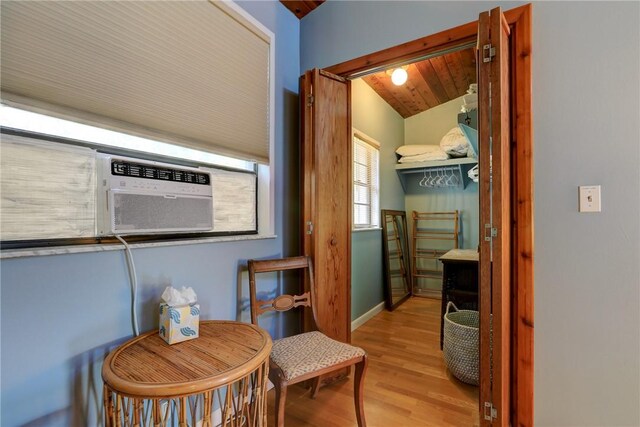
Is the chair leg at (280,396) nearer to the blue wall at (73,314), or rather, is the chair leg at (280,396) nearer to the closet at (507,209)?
the blue wall at (73,314)

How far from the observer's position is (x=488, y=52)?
1281 mm

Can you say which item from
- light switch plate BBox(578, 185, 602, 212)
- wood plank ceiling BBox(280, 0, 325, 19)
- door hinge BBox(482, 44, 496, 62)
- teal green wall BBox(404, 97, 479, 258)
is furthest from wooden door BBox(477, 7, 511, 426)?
teal green wall BBox(404, 97, 479, 258)

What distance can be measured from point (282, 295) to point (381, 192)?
89.1 inches

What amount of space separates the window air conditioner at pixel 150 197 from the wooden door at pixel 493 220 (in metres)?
1.35

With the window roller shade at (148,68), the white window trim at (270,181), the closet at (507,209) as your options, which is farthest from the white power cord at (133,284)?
the closet at (507,209)

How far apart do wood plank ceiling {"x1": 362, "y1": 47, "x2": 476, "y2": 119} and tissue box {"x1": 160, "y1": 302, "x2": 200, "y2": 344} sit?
2721 mm

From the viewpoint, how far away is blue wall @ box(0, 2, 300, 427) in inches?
36.2

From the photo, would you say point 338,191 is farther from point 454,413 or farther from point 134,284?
point 454,413

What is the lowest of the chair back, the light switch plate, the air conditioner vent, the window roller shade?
the chair back

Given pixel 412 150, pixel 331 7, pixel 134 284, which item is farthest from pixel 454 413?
pixel 412 150

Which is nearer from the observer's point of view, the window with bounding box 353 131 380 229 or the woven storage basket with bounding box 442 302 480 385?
the woven storage basket with bounding box 442 302 480 385

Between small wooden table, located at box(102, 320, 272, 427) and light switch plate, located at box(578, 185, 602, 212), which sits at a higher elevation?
light switch plate, located at box(578, 185, 602, 212)

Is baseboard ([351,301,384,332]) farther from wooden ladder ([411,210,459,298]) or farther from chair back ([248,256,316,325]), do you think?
chair back ([248,256,316,325])

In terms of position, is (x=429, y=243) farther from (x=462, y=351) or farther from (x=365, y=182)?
(x=462, y=351)
